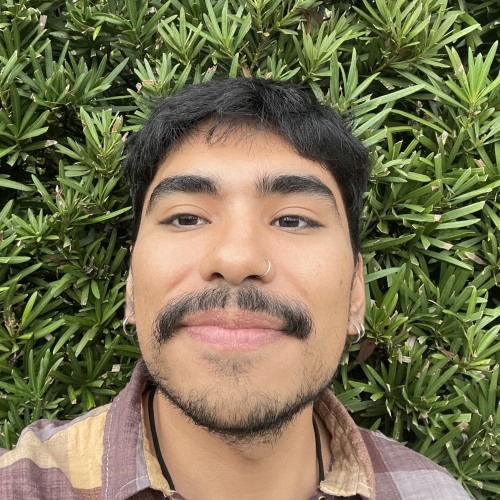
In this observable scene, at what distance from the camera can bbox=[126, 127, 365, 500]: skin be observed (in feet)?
4.42

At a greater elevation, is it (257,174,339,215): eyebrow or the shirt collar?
(257,174,339,215): eyebrow

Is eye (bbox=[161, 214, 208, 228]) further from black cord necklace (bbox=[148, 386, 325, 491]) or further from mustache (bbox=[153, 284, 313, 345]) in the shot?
black cord necklace (bbox=[148, 386, 325, 491])

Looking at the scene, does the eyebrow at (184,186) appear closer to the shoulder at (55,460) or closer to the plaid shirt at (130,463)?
the plaid shirt at (130,463)

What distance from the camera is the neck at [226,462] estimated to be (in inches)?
59.8

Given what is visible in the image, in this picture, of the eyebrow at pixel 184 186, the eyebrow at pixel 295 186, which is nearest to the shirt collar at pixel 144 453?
the eyebrow at pixel 184 186

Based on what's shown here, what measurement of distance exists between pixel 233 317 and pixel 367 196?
672mm

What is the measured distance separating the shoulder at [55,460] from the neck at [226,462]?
0.59 feet

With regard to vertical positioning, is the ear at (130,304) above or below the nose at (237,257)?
below

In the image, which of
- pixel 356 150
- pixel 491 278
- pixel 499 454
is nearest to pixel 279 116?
pixel 356 150

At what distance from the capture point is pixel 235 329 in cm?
Result: 135

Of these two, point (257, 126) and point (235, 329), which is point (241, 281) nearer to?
point (235, 329)

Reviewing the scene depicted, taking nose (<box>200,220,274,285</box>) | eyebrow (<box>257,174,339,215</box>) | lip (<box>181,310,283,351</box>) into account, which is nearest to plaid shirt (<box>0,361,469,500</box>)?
lip (<box>181,310,283,351</box>)

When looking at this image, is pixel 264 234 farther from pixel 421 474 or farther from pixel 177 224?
pixel 421 474

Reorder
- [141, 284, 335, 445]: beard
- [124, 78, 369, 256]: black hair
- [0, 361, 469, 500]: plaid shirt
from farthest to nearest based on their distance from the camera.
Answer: [124, 78, 369, 256]: black hair, [0, 361, 469, 500]: plaid shirt, [141, 284, 335, 445]: beard
